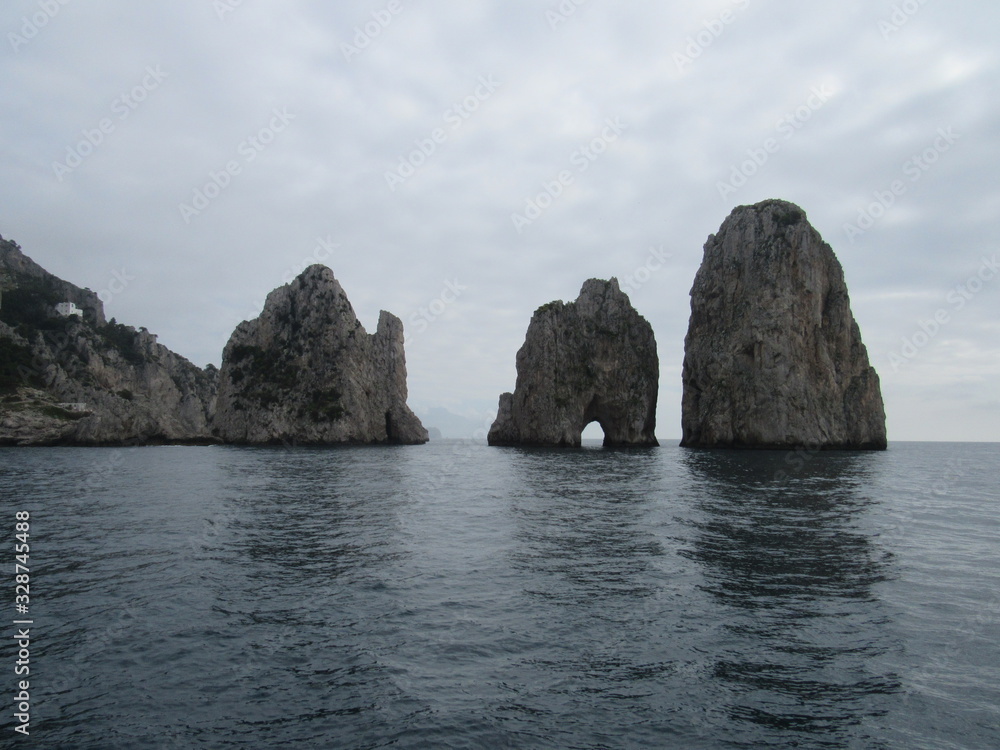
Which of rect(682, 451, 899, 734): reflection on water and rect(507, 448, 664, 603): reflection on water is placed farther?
rect(507, 448, 664, 603): reflection on water

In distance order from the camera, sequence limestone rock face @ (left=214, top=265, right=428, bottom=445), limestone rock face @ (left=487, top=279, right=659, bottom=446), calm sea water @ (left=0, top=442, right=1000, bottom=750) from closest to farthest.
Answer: calm sea water @ (left=0, top=442, right=1000, bottom=750) < limestone rock face @ (left=487, top=279, right=659, bottom=446) < limestone rock face @ (left=214, top=265, right=428, bottom=445)

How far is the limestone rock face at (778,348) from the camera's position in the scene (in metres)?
94.8

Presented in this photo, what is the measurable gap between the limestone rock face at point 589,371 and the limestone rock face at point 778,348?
10213mm

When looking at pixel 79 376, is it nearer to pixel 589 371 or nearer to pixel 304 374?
pixel 304 374

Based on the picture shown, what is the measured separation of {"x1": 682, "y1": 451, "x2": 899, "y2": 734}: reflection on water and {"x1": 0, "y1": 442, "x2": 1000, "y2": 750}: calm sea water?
0.07m

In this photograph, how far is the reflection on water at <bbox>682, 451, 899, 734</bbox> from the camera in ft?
31.6

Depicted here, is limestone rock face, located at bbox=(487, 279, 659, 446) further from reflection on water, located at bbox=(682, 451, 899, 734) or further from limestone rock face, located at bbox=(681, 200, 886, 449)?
reflection on water, located at bbox=(682, 451, 899, 734)

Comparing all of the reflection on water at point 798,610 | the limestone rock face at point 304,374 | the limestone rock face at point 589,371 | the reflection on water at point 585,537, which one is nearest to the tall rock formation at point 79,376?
the limestone rock face at point 304,374

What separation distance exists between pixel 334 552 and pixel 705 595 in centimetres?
1165

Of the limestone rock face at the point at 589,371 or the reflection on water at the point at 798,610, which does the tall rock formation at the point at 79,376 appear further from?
the reflection on water at the point at 798,610

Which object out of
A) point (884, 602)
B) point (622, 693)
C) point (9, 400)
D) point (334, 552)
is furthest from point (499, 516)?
point (9, 400)

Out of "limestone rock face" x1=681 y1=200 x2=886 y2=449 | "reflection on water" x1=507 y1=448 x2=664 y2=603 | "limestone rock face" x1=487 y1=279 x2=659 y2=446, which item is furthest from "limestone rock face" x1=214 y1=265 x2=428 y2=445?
"reflection on water" x1=507 y1=448 x2=664 y2=603

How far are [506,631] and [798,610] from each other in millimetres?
7168

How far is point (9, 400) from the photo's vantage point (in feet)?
313
